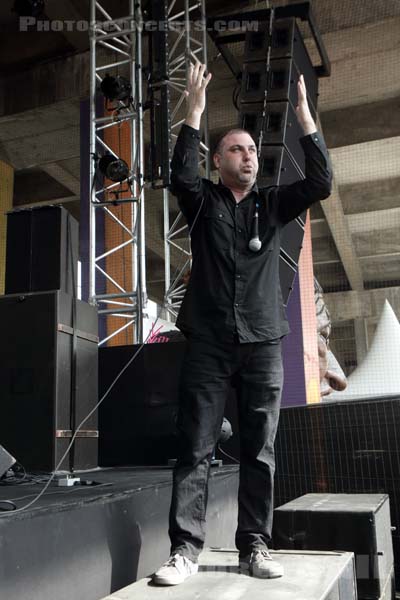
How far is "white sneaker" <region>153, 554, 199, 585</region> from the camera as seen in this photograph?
150 centimetres

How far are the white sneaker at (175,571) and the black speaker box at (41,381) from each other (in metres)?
1.54

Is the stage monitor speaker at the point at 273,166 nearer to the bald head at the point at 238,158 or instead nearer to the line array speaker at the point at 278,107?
the line array speaker at the point at 278,107

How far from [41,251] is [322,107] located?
5074 millimetres

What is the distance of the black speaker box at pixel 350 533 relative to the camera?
2.19m

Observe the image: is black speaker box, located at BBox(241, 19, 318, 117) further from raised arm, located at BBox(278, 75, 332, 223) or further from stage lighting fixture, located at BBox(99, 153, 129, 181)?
raised arm, located at BBox(278, 75, 332, 223)

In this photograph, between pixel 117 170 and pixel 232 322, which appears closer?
pixel 232 322

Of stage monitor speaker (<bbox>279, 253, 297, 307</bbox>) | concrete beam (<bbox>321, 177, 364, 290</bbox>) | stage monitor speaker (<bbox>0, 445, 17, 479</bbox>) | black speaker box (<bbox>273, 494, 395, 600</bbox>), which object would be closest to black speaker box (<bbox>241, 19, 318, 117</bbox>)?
stage monitor speaker (<bbox>279, 253, 297, 307</bbox>)

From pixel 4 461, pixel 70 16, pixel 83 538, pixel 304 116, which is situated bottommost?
pixel 83 538

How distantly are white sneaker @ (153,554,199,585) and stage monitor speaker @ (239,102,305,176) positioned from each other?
3.00 metres

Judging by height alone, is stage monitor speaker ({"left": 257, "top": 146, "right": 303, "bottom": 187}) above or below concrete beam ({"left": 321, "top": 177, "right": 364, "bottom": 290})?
below

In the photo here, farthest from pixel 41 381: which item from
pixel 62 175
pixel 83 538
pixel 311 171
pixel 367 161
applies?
pixel 367 161

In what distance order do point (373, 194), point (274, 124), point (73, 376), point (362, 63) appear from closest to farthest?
point (73, 376) → point (274, 124) → point (362, 63) → point (373, 194)

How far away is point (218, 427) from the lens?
1.76 m

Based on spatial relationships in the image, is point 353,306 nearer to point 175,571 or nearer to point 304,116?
point 304,116
